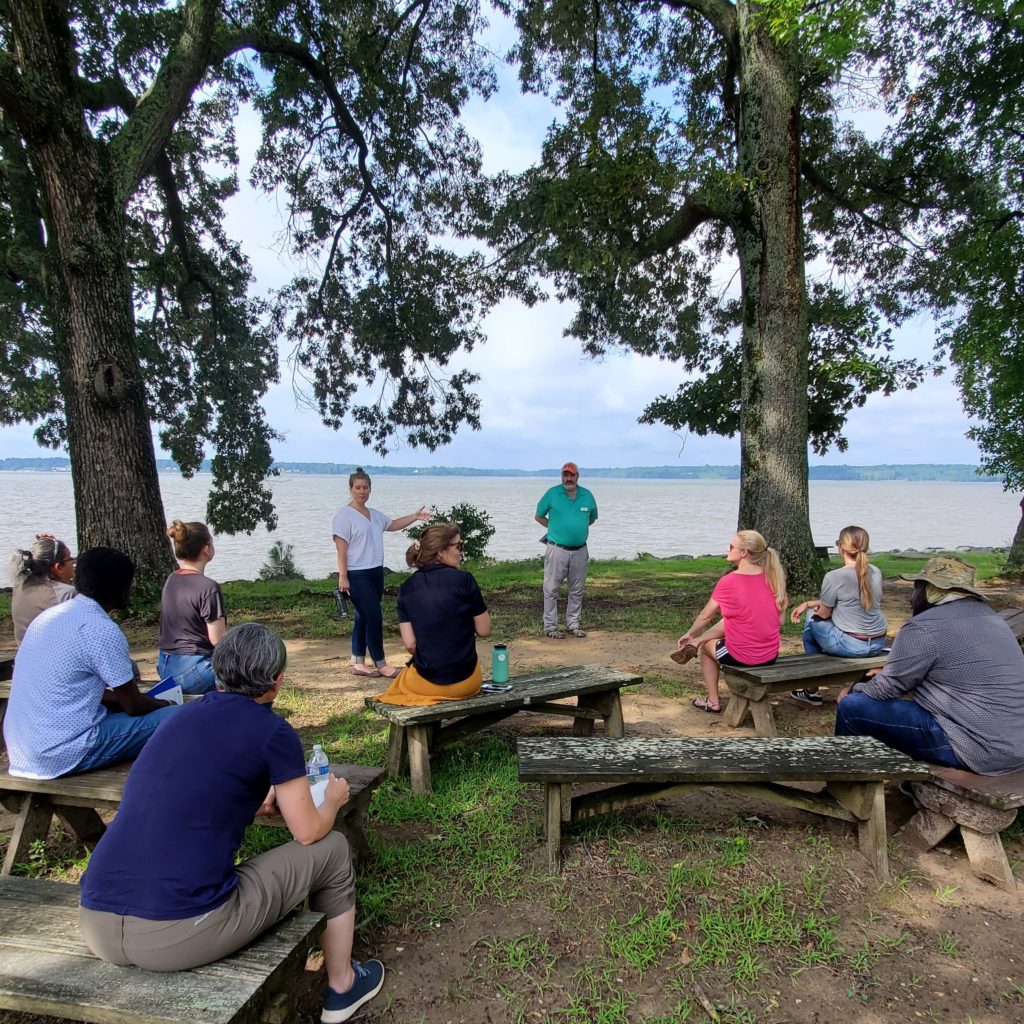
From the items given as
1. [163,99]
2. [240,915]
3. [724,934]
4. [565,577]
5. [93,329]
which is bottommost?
[724,934]

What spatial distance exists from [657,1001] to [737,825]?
1.26 meters

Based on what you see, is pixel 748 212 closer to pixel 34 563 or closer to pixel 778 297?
pixel 778 297

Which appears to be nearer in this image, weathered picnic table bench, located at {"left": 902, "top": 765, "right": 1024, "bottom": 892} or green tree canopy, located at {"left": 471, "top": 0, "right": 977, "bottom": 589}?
weathered picnic table bench, located at {"left": 902, "top": 765, "right": 1024, "bottom": 892}

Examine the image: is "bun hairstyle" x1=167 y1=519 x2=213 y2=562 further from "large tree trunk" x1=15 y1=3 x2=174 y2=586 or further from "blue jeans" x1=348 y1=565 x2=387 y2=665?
"large tree trunk" x1=15 y1=3 x2=174 y2=586

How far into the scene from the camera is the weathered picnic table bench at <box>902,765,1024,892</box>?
9.32 ft

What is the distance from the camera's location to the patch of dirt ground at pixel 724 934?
88.2 inches

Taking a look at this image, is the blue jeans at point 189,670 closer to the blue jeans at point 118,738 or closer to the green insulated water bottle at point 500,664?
the blue jeans at point 118,738

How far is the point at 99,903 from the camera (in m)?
1.85

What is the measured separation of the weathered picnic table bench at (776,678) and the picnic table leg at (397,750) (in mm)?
2228

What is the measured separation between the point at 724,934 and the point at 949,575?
1.82 m

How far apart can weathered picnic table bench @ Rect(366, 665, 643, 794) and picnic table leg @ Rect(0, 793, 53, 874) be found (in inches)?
61.7

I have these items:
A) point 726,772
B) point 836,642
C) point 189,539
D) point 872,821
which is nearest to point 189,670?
point 189,539

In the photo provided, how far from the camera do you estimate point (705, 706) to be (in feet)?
16.8

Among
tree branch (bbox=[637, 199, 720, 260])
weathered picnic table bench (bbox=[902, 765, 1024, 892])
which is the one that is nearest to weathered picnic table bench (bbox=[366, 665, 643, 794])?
weathered picnic table bench (bbox=[902, 765, 1024, 892])
